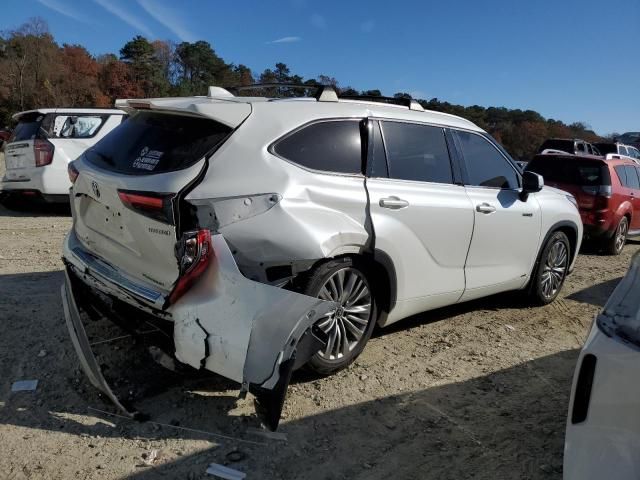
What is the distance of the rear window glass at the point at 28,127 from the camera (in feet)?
30.6

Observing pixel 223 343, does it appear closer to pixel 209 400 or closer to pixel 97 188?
pixel 209 400

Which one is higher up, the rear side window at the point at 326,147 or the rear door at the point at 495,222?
the rear side window at the point at 326,147

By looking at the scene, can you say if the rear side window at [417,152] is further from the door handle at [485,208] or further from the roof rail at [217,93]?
the roof rail at [217,93]

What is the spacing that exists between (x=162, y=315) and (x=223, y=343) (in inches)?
19.8

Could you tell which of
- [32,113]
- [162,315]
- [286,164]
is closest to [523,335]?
[286,164]

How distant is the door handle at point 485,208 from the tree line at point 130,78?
3492 centimetres

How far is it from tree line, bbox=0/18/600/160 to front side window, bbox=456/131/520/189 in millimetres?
34365

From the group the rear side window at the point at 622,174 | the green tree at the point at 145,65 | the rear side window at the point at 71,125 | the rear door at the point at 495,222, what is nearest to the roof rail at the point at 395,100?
the rear door at the point at 495,222

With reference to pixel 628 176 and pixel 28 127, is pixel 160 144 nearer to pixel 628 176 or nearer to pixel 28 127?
pixel 28 127

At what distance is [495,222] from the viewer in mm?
4715

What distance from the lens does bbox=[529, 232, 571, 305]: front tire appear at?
5.49m

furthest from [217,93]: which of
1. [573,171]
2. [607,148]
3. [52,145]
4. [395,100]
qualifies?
[607,148]

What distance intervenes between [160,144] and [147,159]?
0.13 m

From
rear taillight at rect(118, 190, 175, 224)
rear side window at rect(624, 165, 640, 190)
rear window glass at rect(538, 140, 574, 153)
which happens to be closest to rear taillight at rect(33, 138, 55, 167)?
rear taillight at rect(118, 190, 175, 224)
